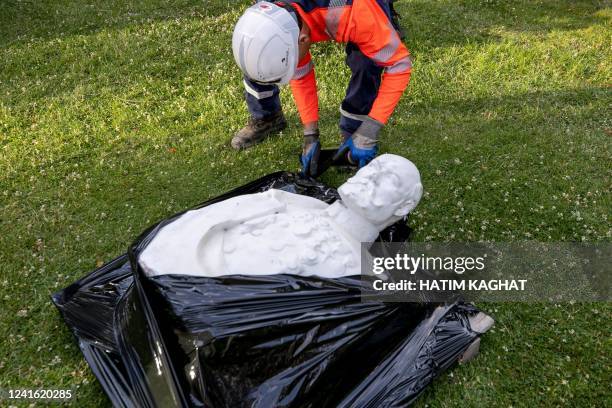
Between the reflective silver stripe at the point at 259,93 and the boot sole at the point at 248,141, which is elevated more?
the reflective silver stripe at the point at 259,93

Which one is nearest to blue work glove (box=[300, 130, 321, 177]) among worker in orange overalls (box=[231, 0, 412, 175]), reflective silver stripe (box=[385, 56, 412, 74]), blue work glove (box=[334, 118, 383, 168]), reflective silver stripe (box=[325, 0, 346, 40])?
worker in orange overalls (box=[231, 0, 412, 175])

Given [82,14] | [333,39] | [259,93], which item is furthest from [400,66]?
[82,14]

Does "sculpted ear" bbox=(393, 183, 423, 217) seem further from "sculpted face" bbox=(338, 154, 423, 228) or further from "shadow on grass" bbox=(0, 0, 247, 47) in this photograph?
"shadow on grass" bbox=(0, 0, 247, 47)

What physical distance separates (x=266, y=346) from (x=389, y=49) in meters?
2.09

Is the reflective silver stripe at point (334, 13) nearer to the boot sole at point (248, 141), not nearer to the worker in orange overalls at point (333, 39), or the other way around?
the worker in orange overalls at point (333, 39)

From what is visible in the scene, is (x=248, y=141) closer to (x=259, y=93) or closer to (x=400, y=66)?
(x=259, y=93)

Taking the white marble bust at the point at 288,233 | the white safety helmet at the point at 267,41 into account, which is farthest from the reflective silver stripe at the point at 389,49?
the white marble bust at the point at 288,233

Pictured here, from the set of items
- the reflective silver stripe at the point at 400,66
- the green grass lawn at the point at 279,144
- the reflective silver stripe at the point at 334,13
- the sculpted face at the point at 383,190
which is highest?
the reflective silver stripe at the point at 334,13

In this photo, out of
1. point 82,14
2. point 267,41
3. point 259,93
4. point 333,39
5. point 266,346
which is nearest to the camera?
point 266,346

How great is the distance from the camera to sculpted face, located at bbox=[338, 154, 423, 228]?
8.40ft

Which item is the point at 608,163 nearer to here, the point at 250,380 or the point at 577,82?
the point at 577,82

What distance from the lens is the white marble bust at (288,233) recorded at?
2.46 m

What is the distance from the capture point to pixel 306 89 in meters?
3.96

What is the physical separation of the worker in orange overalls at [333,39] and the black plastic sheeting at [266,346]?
45.5 inches
